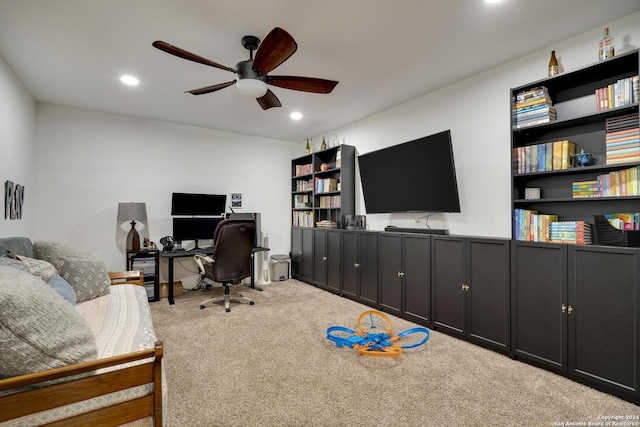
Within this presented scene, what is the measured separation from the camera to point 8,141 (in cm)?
279

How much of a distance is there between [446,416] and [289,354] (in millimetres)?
1275

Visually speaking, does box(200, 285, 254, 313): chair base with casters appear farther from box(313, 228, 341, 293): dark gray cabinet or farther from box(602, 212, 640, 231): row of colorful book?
box(602, 212, 640, 231): row of colorful book

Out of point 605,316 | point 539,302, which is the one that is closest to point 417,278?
point 539,302

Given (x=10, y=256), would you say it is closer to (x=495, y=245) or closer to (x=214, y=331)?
(x=214, y=331)

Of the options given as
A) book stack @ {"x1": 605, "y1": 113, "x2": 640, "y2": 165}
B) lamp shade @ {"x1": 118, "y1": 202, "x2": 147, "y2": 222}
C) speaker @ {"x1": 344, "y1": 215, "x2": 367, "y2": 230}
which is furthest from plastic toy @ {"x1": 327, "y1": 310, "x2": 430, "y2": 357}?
lamp shade @ {"x1": 118, "y1": 202, "x2": 147, "y2": 222}

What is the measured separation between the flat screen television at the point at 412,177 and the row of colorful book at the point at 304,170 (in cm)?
134

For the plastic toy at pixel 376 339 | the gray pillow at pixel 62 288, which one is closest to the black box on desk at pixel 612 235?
the plastic toy at pixel 376 339

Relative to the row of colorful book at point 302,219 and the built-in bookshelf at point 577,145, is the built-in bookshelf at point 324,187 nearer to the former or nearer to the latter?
the row of colorful book at point 302,219

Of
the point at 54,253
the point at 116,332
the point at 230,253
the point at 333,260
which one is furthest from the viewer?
the point at 333,260

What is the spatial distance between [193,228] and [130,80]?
2.20m

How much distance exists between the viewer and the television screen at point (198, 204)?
4.48 meters

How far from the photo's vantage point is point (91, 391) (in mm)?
1174

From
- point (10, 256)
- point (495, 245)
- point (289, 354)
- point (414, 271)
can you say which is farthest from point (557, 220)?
point (10, 256)

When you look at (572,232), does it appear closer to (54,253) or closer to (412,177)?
(412,177)
